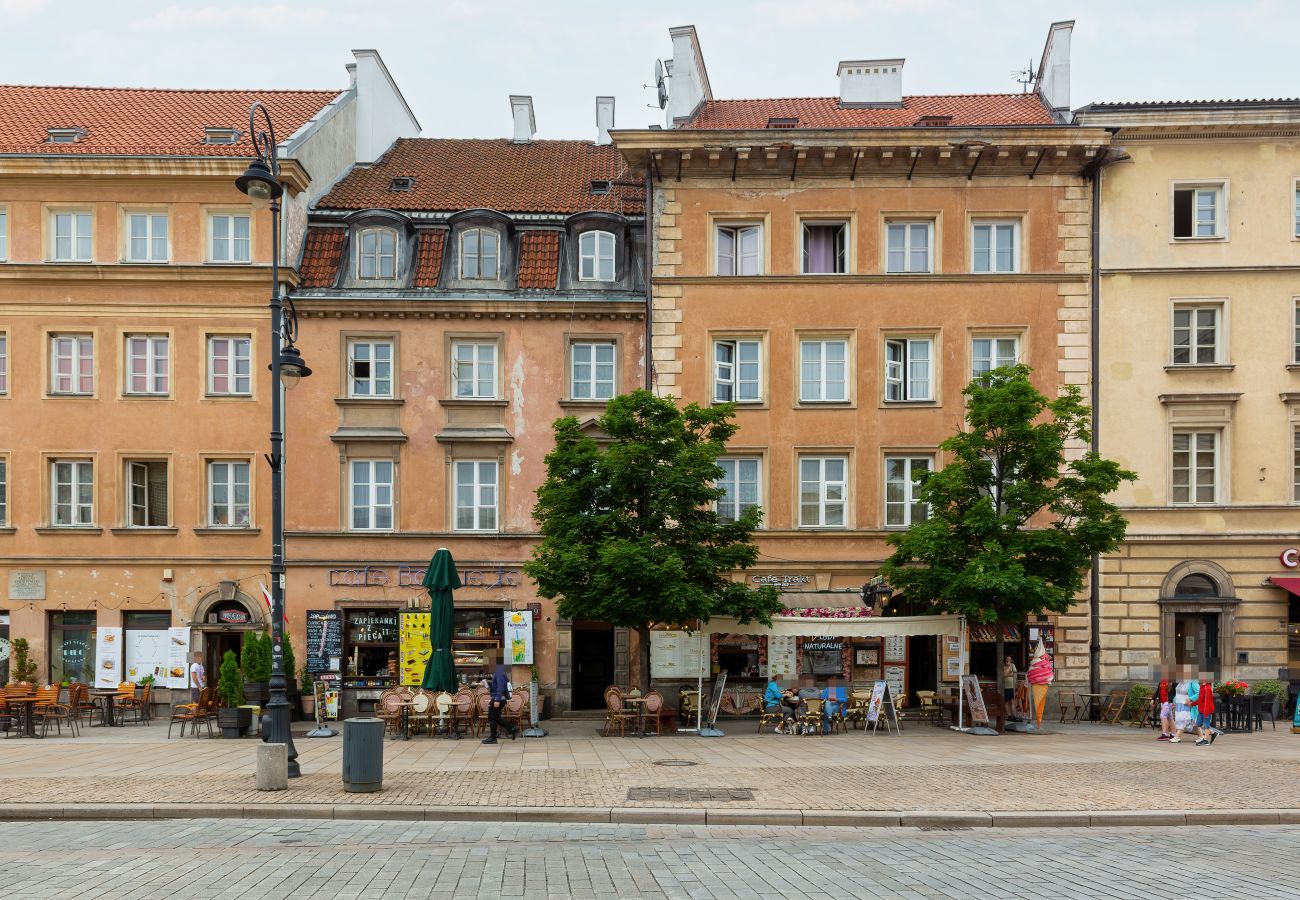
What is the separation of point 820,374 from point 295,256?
547 inches

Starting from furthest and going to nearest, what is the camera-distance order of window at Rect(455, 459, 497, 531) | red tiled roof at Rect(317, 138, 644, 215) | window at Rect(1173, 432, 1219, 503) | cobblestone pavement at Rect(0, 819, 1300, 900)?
red tiled roof at Rect(317, 138, 644, 215), window at Rect(455, 459, 497, 531), window at Rect(1173, 432, 1219, 503), cobblestone pavement at Rect(0, 819, 1300, 900)

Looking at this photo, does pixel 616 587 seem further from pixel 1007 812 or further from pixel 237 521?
pixel 237 521

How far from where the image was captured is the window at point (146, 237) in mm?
27062

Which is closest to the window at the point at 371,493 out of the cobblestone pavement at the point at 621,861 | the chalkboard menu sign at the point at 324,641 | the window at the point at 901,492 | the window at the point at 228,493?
the chalkboard menu sign at the point at 324,641

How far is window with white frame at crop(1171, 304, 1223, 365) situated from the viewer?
87.2ft

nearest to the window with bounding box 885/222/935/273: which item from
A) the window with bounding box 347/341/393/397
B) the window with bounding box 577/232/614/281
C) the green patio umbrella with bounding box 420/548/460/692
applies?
the window with bounding box 577/232/614/281

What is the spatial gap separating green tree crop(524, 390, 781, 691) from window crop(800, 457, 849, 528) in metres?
4.38

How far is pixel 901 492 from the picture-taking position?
87.8 ft

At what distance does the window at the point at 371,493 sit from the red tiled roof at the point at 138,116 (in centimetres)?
836

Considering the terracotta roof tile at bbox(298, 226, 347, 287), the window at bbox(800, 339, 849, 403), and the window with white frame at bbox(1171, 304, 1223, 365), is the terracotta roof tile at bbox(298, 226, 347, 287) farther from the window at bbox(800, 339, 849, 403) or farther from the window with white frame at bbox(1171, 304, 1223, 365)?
the window with white frame at bbox(1171, 304, 1223, 365)

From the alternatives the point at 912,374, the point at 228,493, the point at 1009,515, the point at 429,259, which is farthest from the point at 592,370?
the point at 1009,515

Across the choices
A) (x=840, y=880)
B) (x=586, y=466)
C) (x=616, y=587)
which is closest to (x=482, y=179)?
(x=586, y=466)

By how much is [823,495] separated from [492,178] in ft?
43.6

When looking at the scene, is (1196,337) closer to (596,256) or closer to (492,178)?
(596,256)
